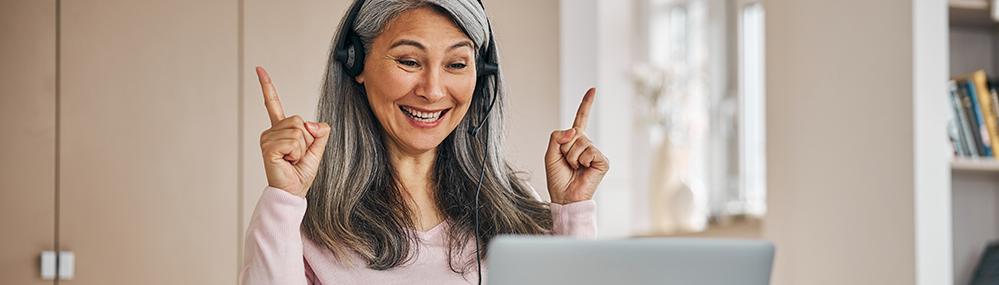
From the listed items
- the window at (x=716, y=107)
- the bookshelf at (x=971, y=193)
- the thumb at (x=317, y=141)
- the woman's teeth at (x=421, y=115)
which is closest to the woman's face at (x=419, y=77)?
the woman's teeth at (x=421, y=115)

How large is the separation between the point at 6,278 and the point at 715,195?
129 inches

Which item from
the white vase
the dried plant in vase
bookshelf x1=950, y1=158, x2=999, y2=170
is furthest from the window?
bookshelf x1=950, y1=158, x2=999, y2=170

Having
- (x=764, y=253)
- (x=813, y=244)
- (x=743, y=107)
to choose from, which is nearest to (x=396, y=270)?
(x=764, y=253)

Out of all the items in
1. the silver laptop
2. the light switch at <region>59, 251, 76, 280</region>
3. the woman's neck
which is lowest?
the light switch at <region>59, 251, 76, 280</region>

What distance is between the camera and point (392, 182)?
6.85ft

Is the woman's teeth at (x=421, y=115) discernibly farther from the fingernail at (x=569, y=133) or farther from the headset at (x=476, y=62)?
the fingernail at (x=569, y=133)

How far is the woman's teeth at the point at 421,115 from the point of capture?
2.08 metres

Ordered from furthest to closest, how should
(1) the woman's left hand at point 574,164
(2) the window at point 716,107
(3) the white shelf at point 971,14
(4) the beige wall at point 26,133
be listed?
1. (2) the window at point 716,107
2. (3) the white shelf at point 971,14
3. (1) the woman's left hand at point 574,164
4. (4) the beige wall at point 26,133

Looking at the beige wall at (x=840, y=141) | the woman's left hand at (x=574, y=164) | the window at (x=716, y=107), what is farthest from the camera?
the window at (x=716, y=107)

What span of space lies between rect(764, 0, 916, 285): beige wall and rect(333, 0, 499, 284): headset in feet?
2.96

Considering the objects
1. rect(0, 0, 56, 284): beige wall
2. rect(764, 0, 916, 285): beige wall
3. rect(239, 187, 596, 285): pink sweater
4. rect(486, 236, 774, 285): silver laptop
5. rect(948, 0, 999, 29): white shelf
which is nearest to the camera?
rect(486, 236, 774, 285): silver laptop

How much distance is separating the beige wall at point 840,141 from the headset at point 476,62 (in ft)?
2.96

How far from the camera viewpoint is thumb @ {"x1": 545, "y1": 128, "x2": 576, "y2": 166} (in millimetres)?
2184

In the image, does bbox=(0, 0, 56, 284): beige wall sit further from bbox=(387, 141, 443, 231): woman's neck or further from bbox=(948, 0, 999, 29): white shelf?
bbox=(948, 0, 999, 29): white shelf
